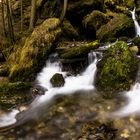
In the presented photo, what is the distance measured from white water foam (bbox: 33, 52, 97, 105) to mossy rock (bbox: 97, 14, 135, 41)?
3186 mm

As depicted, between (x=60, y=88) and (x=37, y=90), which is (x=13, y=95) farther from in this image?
(x=60, y=88)

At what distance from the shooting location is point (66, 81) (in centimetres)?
1138

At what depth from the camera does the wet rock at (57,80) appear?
11000 mm

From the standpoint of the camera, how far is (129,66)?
1070 cm

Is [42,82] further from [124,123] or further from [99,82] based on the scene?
[124,123]

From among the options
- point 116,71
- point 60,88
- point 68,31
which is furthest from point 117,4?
point 60,88

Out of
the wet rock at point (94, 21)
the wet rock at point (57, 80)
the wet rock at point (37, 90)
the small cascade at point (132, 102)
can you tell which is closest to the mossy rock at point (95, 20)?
the wet rock at point (94, 21)

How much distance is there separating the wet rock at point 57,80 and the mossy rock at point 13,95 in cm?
110

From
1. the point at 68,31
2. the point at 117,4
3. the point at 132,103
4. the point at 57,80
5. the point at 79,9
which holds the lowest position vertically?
the point at 132,103

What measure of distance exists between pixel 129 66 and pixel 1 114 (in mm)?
4437

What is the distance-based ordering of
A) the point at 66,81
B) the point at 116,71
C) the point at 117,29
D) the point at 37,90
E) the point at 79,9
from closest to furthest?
the point at 116,71 → the point at 37,90 → the point at 66,81 → the point at 117,29 → the point at 79,9

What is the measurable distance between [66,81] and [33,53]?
1684 mm

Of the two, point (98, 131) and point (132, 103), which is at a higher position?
point (98, 131)

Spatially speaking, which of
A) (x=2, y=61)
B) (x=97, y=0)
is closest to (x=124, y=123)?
(x=2, y=61)
